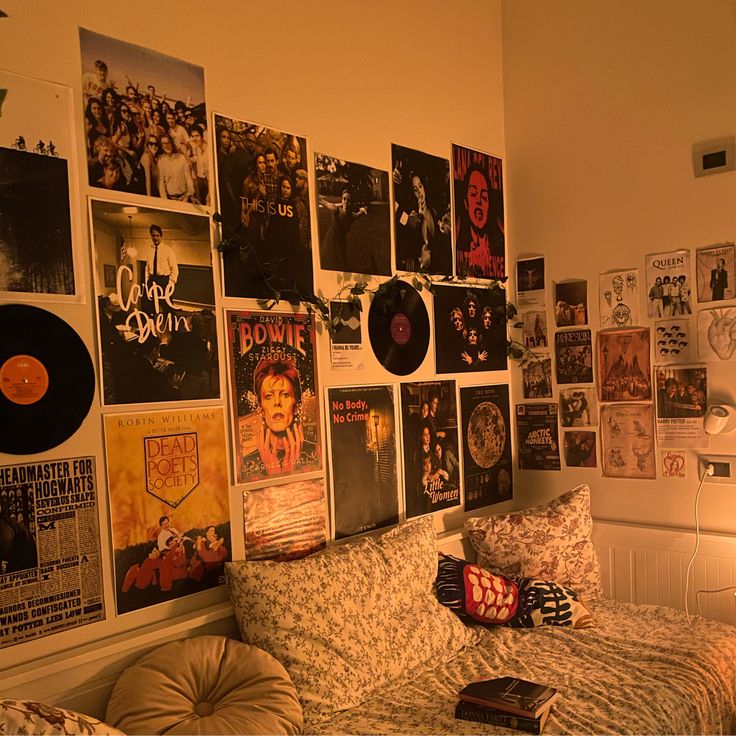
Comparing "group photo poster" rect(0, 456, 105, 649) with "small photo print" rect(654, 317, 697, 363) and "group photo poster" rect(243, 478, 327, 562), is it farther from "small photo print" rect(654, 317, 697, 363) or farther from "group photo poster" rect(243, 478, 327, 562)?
"small photo print" rect(654, 317, 697, 363)

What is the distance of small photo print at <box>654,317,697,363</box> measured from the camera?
111 inches

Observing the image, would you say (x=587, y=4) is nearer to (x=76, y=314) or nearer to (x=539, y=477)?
(x=539, y=477)

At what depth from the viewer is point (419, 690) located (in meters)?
2.19

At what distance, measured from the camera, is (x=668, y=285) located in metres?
2.87

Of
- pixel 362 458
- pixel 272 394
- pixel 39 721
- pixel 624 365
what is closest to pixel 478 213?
pixel 624 365

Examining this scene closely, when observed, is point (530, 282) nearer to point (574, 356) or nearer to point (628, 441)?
point (574, 356)

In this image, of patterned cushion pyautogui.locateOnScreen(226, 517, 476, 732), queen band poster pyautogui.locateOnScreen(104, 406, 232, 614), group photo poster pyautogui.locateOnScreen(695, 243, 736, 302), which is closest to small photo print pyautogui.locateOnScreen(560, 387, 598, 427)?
group photo poster pyautogui.locateOnScreen(695, 243, 736, 302)

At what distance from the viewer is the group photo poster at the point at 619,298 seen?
117 inches

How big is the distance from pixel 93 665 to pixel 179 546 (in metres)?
0.37

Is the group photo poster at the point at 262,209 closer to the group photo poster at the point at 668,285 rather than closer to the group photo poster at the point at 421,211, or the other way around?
the group photo poster at the point at 421,211

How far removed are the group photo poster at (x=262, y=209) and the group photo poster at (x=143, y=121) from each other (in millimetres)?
91

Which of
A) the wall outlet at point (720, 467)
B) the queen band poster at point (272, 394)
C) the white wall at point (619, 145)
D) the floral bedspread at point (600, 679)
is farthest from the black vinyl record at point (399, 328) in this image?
the wall outlet at point (720, 467)

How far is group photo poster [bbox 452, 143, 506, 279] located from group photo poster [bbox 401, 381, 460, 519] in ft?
1.82

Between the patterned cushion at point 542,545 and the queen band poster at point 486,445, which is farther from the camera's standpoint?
the queen band poster at point 486,445
